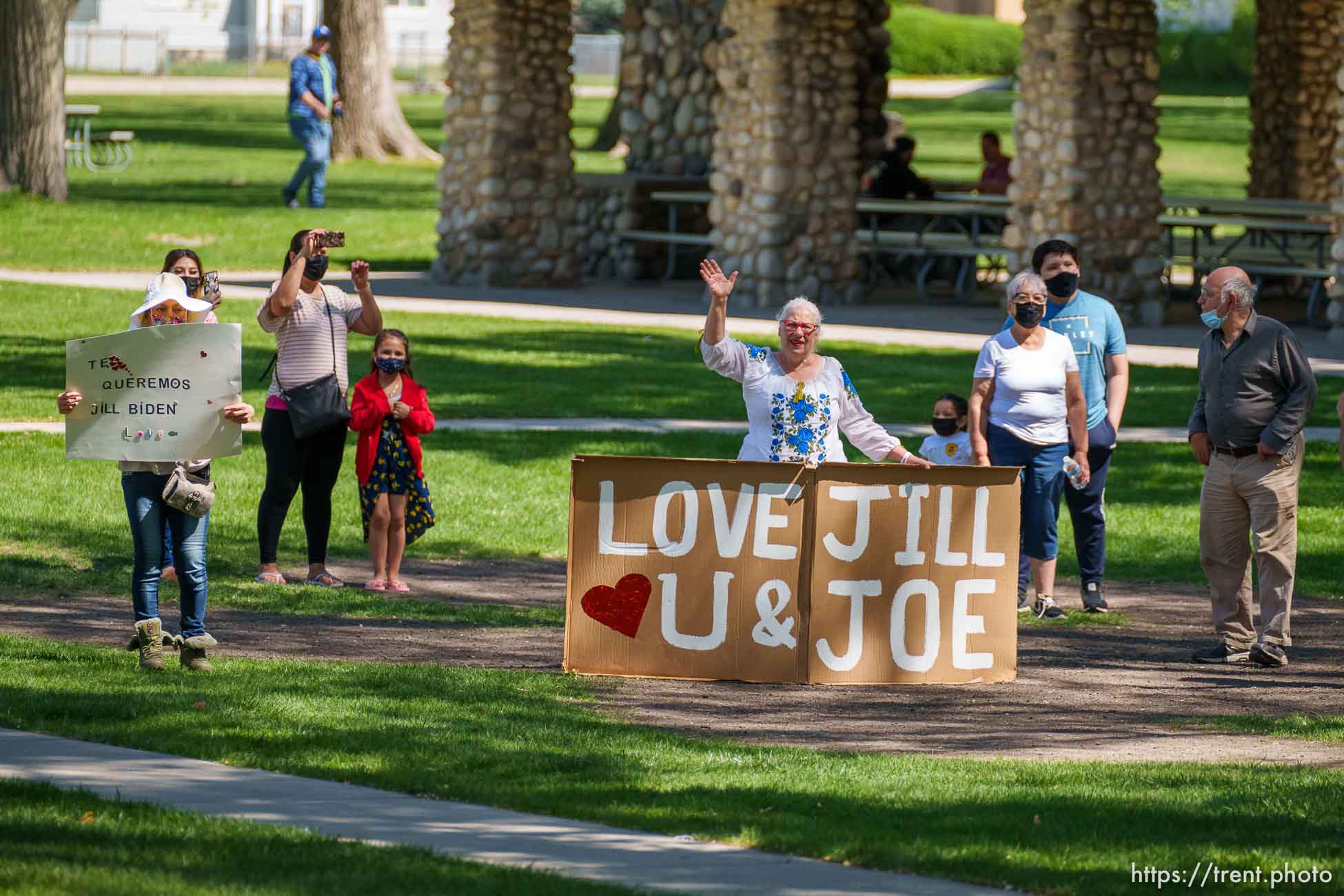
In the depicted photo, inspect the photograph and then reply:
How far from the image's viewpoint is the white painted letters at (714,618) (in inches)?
348

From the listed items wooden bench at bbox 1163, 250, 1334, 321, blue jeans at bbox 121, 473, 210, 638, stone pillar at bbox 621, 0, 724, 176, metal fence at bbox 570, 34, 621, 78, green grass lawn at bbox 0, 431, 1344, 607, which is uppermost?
metal fence at bbox 570, 34, 621, 78

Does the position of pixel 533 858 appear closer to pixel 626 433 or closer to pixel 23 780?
pixel 23 780

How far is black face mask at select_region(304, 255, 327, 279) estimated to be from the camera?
10163 millimetres

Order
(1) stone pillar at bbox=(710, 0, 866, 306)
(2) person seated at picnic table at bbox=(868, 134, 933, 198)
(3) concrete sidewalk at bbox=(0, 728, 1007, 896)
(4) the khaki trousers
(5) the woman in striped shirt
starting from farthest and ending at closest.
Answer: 1. (2) person seated at picnic table at bbox=(868, 134, 933, 198)
2. (1) stone pillar at bbox=(710, 0, 866, 306)
3. (5) the woman in striped shirt
4. (4) the khaki trousers
5. (3) concrete sidewalk at bbox=(0, 728, 1007, 896)

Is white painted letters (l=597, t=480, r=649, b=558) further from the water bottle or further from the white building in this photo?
the white building

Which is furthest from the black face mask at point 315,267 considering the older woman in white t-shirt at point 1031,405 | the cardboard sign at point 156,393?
the older woman in white t-shirt at point 1031,405

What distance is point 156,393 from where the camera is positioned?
8.21 meters

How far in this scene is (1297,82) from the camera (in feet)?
82.4

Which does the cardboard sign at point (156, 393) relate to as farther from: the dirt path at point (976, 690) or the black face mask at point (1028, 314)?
the black face mask at point (1028, 314)

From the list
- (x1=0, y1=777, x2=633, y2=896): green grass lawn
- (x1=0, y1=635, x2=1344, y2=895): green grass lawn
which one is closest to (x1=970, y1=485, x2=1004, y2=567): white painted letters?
(x1=0, y1=635, x2=1344, y2=895): green grass lawn

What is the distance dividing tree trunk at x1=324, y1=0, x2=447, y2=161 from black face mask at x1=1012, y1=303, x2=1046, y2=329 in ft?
90.7

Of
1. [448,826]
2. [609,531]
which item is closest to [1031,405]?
[609,531]

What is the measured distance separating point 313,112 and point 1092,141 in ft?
40.0

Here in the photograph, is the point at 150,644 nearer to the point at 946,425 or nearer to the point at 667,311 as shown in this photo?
the point at 946,425
